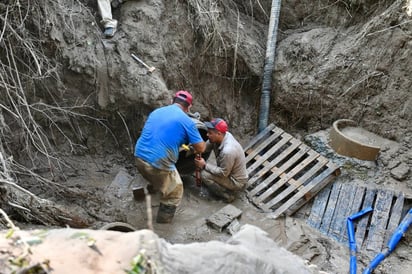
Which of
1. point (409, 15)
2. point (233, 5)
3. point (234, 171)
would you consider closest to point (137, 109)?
point (234, 171)

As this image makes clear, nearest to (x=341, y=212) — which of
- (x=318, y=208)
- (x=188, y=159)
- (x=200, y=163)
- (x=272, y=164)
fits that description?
(x=318, y=208)

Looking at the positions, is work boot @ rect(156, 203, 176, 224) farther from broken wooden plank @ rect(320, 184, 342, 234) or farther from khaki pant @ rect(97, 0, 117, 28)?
khaki pant @ rect(97, 0, 117, 28)

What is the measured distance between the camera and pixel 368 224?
5.10 m

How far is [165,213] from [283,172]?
179 centimetres

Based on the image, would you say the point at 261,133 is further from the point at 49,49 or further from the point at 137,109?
the point at 49,49

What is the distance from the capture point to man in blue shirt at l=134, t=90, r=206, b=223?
4.54 metres

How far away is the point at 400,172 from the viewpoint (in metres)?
5.43

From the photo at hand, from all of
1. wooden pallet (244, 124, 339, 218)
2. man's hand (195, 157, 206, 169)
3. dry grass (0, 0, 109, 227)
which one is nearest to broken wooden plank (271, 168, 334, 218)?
wooden pallet (244, 124, 339, 218)

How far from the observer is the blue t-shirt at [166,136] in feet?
14.9

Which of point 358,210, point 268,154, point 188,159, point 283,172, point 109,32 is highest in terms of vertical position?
point 109,32

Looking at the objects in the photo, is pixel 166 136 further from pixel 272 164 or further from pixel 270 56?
A: pixel 270 56

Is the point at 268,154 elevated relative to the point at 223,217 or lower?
elevated

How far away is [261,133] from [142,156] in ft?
7.36

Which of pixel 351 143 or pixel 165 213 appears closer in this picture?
pixel 165 213
